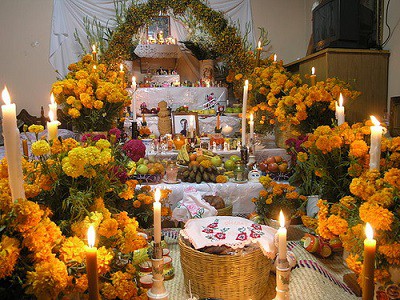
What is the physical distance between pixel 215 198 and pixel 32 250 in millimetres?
1288

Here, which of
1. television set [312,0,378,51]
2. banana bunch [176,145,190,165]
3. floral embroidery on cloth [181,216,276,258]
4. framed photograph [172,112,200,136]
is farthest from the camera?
framed photograph [172,112,200,136]

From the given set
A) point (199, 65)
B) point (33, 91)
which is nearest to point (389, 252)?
point (199, 65)

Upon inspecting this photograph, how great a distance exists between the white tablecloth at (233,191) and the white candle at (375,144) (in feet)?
3.43

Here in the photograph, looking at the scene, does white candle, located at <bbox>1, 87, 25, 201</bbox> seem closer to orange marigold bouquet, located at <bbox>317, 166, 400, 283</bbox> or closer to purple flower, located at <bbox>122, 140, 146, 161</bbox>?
orange marigold bouquet, located at <bbox>317, 166, 400, 283</bbox>

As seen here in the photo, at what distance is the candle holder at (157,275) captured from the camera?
43.6 inches

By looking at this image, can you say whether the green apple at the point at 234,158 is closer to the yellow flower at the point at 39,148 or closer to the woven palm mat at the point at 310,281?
the woven palm mat at the point at 310,281

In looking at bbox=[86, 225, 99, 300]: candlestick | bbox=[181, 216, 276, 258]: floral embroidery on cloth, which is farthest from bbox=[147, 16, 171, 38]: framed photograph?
bbox=[86, 225, 99, 300]: candlestick

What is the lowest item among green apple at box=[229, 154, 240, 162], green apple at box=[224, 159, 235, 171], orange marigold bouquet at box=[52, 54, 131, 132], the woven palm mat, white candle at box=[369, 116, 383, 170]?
the woven palm mat

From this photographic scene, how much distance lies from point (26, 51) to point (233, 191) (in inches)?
161

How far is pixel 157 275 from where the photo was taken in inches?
44.0

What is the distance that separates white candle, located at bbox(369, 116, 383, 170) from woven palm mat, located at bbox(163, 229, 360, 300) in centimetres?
53

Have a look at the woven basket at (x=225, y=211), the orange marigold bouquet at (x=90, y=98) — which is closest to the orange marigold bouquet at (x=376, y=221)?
the woven basket at (x=225, y=211)

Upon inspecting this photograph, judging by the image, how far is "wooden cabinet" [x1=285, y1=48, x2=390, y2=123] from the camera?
3090 millimetres

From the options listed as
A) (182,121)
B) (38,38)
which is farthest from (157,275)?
(38,38)
